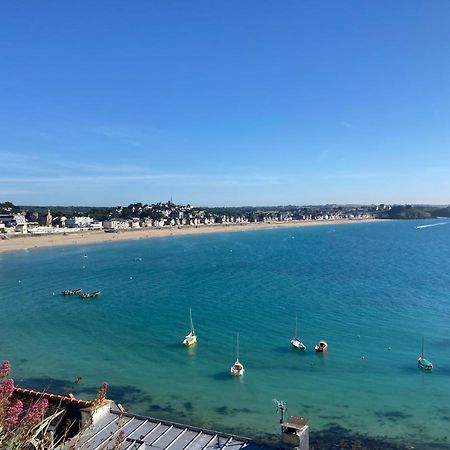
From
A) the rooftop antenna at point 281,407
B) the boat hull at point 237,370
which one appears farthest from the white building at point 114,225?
the rooftop antenna at point 281,407

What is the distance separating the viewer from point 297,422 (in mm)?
10703

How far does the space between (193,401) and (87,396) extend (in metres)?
5.38

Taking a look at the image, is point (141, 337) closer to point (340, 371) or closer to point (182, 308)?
point (182, 308)

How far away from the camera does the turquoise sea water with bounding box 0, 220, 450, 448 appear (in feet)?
73.2

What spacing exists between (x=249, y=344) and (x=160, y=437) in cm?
2072

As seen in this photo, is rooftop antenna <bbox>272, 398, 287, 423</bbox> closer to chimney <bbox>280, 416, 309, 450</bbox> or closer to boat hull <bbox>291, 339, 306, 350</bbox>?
chimney <bbox>280, 416, 309, 450</bbox>

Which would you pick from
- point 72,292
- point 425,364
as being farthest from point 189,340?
point 72,292

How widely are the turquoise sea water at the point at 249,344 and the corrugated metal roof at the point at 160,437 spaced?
8.20 metres

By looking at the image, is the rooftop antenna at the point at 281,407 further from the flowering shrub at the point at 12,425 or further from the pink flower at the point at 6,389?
the pink flower at the point at 6,389

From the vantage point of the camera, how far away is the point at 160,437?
1188cm

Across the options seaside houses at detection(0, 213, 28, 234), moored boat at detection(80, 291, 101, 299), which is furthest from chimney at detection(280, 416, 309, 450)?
seaside houses at detection(0, 213, 28, 234)

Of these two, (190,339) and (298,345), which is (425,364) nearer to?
(298,345)

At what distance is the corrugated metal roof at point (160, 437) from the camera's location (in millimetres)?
11359

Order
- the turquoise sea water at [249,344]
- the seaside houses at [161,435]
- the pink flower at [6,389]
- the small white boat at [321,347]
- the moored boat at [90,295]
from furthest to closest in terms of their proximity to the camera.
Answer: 1. the moored boat at [90,295]
2. the small white boat at [321,347]
3. the turquoise sea water at [249,344]
4. the seaside houses at [161,435]
5. the pink flower at [6,389]
